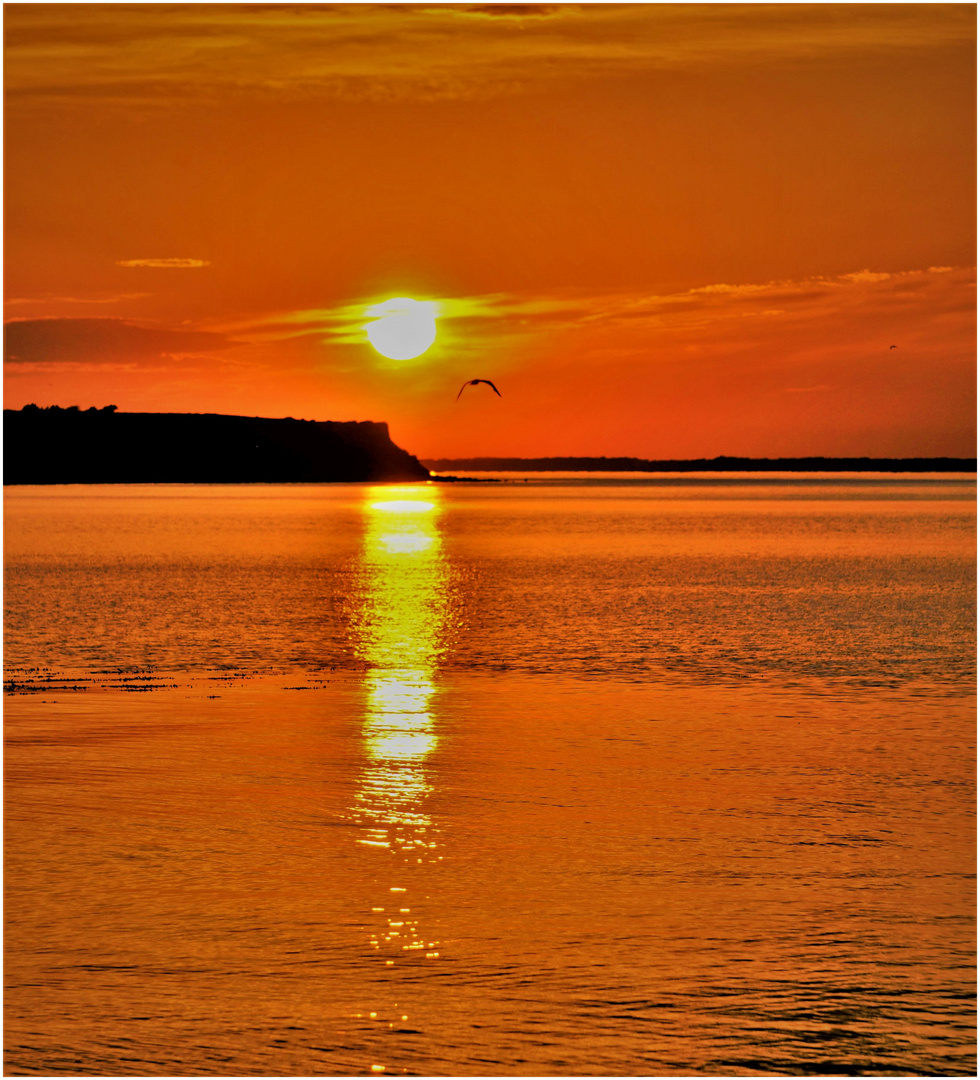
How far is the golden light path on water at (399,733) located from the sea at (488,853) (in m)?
0.08

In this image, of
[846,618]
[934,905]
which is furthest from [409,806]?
[846,618]

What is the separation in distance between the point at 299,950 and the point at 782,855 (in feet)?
16.3

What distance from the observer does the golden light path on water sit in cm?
1107

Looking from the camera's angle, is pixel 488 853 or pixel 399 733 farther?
pixel 399 733

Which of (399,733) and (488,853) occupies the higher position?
(399,733)

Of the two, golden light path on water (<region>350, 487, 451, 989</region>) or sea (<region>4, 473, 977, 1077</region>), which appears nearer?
sea (<region>4, 473, 977, 1077</region>)

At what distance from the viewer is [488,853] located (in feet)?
41.5

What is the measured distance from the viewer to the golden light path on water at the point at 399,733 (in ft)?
36.3

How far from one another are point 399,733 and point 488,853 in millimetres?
6057

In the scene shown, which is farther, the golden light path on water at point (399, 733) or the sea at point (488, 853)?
the golden light path on water at point (399, 733)

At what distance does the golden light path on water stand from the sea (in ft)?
0.26

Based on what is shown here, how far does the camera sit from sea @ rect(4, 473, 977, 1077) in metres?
8.75

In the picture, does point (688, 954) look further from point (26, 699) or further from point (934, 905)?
point (26, 699)

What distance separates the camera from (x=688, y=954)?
33.0 feet
